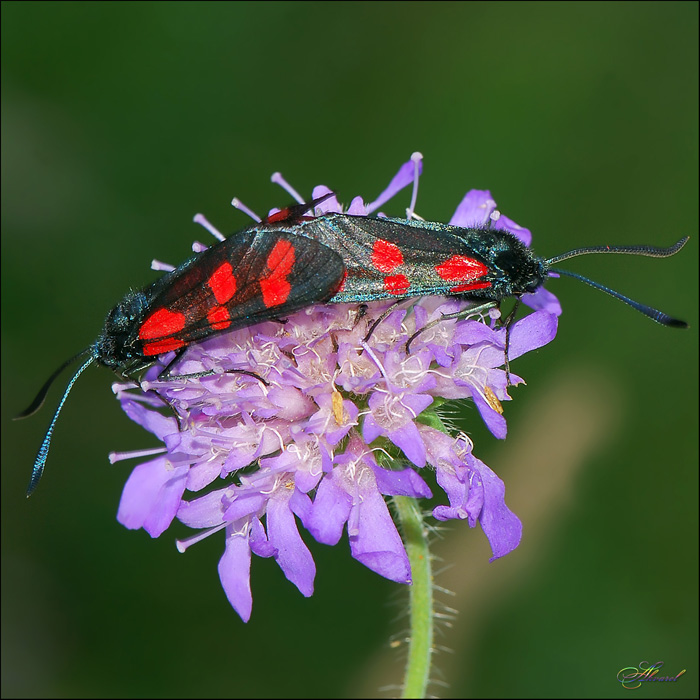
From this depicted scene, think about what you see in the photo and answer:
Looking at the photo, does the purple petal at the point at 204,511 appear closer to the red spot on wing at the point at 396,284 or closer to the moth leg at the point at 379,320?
the moth leg at the point at 379,320

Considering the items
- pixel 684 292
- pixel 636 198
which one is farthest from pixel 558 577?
pixel 636 198

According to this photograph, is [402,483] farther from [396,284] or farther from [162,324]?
[162,324]

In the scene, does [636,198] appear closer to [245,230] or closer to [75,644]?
[245,230]

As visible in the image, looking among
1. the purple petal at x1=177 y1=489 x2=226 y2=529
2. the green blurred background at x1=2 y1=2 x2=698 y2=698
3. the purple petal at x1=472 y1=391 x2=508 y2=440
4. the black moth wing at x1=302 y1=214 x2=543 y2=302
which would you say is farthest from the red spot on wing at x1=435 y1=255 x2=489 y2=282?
the green blurred background at x1=2 y1=2 x2=698 y2=698

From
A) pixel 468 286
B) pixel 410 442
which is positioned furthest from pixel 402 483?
pixel 468 286

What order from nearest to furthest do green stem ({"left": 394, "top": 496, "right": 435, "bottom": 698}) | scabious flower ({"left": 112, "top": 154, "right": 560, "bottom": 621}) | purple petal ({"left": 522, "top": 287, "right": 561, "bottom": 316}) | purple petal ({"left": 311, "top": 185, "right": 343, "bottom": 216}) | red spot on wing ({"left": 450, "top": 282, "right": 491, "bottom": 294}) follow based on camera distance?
scabious flower ({"left": 112, "top": 154, "right": 560, "bottom": 621})
red spot on wing ({"left": 450, "top": 282, "right": 491, "bottom": 294})
green stem ({"left": 394, "top": 496, "right": 435, "bottom": 698})
purple petal ({"left": 311, "top": 185, "right": 343, "bottom": 216})
purple petal ({"left": 522, "top": 287, "right": 561, "bottom": 316})

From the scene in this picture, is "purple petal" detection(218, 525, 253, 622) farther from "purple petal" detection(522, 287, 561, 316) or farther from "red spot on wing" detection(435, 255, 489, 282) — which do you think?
"purple petal" detection(522, 287, 561, 316)
